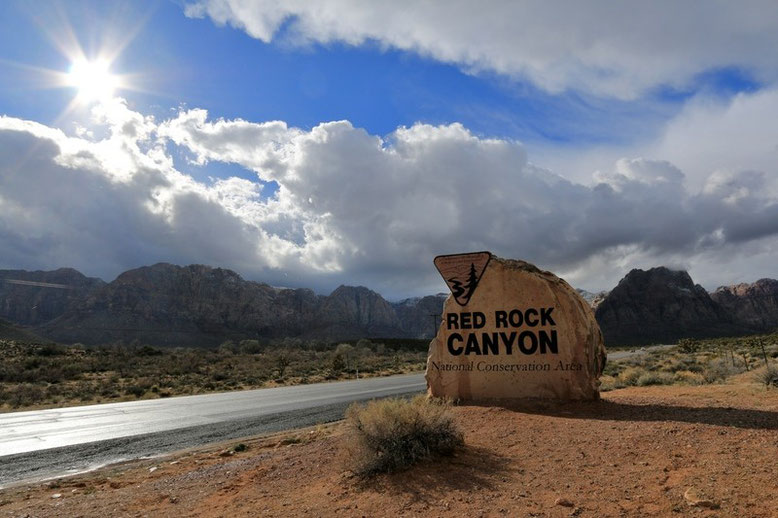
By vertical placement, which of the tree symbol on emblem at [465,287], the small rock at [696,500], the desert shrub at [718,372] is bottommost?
the desert shrub at [718,372]

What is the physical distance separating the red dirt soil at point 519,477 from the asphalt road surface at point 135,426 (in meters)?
1.78

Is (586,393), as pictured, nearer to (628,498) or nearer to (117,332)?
(628,498)

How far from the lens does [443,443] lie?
7.12 m

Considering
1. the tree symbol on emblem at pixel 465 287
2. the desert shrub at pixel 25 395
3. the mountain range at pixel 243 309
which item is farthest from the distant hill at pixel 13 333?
the tree symbol on emblem at pixel 465 287

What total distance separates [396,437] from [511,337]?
5.26 meters

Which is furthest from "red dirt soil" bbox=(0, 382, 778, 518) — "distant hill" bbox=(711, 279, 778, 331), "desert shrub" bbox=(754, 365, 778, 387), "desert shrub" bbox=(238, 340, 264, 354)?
"distant hill" bbox=(711, 279, 778, 331)

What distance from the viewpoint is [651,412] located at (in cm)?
920

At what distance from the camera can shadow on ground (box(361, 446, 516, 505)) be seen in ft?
19.5

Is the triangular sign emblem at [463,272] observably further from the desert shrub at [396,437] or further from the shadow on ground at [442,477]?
the shadow on ground at [442,477]

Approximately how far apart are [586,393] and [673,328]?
13820 cm

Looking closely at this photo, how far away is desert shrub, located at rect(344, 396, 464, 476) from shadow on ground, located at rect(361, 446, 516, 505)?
0.50 ft

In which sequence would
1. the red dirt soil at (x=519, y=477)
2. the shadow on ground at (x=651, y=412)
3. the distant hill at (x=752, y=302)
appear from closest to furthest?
the red dirt soil at (x=519, y=477), the shadow on ground at (x=651, y=412), the distant hill at (x=752, y=302)

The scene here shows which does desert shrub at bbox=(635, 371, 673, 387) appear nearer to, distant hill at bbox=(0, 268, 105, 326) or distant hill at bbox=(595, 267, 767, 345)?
distant hill at bbox=(595, 267, 767, 345)

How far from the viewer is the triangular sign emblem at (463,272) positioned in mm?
12133
